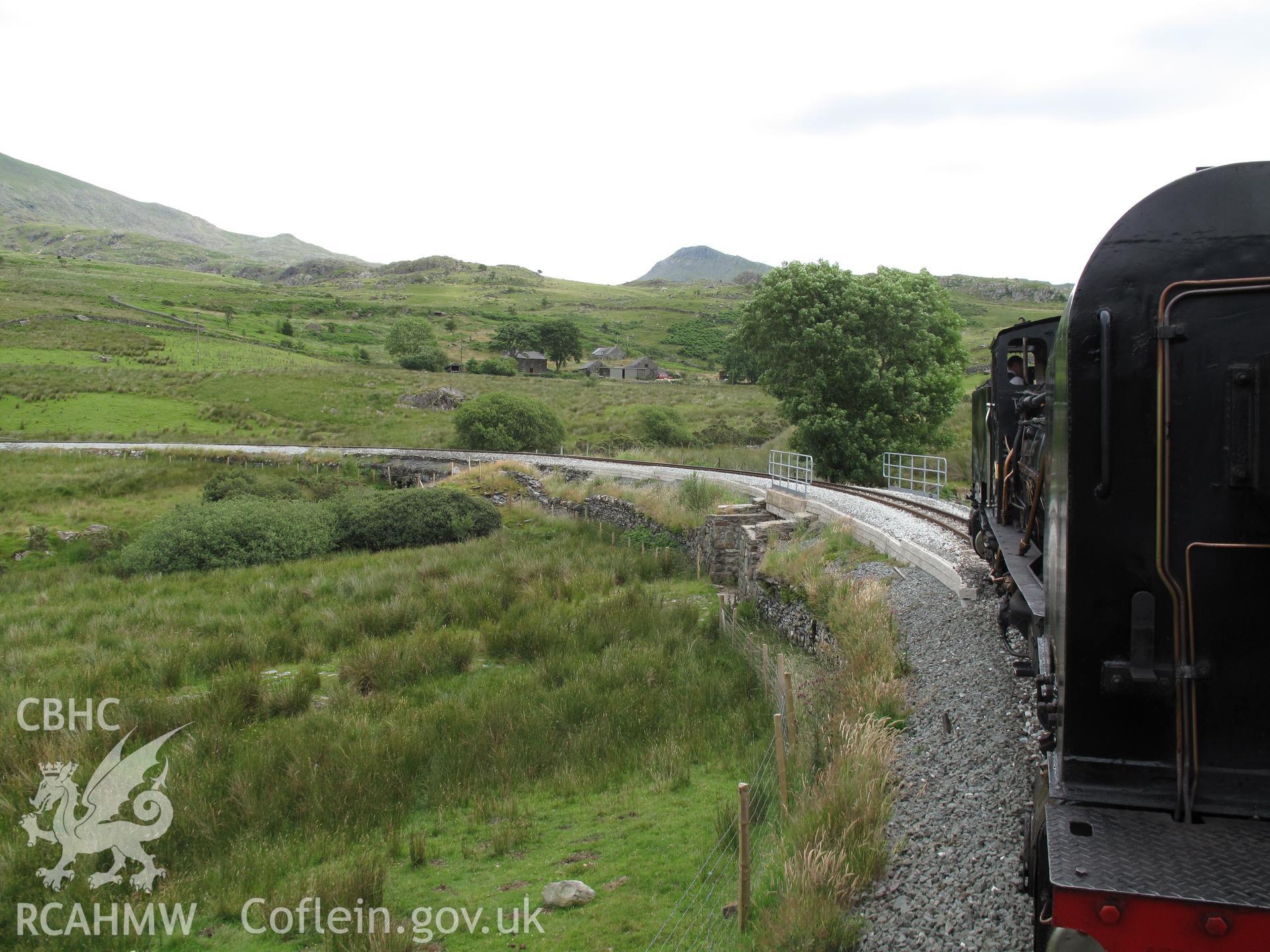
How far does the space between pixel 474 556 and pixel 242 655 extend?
23.2 feet

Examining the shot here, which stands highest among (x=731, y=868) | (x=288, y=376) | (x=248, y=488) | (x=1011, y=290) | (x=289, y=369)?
(x=1011, y=290)

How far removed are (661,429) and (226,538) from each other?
885 inches

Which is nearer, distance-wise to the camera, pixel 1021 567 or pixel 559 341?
pixel 1021 567

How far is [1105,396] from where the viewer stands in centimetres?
315

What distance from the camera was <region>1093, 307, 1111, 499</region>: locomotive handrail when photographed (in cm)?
315

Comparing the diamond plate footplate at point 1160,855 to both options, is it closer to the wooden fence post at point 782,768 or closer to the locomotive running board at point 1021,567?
the locomotive running board at point 1021,567

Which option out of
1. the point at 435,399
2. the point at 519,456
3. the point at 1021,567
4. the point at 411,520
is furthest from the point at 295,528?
the point at 435,399

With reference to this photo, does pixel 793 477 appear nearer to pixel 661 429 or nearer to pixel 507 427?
pixel 661 429

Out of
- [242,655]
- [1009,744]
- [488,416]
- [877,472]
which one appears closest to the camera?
[1009,744]

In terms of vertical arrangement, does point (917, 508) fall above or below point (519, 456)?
below

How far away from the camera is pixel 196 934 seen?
5.84 m

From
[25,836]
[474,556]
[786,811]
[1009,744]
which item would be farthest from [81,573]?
[1009,744]

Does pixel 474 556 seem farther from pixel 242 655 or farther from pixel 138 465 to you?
pixel 138 465

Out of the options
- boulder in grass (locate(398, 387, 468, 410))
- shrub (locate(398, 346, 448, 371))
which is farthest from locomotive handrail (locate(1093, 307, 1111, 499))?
shrub (locate(398, 346, 448, 371))
